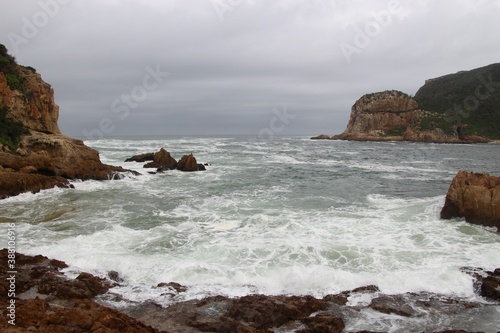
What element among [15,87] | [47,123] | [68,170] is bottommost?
[68,170]

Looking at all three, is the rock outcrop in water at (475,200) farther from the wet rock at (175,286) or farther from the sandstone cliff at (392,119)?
the sandstone cliff at (392,119)

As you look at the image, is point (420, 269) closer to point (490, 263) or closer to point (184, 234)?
point (490, 263)

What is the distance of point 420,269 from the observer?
31.7ft

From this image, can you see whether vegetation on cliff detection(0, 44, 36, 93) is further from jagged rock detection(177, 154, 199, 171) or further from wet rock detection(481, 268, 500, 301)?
wet rock detection(481, 268, 500, 301)

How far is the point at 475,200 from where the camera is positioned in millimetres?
13977

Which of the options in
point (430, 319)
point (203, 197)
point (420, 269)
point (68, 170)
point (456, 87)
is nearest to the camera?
point (430, 319)

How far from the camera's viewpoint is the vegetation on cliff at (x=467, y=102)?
10212cm

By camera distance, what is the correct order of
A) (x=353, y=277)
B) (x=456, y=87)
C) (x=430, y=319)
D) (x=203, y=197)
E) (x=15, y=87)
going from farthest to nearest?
(x=456, y=87) < (x=15, y=87) < (x=203, y=197) < (x=353, y=277) < (x=430, y=319)

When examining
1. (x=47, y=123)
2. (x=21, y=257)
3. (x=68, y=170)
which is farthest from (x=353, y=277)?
(x=47, y=123)

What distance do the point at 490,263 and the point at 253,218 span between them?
8054 mm

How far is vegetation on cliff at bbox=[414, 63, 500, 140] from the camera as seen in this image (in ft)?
335

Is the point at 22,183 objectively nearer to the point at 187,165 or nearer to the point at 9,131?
the point at 9,131

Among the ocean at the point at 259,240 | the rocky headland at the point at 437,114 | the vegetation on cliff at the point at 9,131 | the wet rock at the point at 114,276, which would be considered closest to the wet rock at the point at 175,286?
the ocean at the point at 259,240
